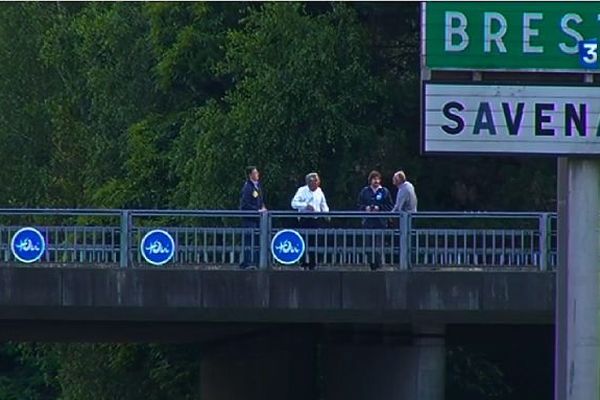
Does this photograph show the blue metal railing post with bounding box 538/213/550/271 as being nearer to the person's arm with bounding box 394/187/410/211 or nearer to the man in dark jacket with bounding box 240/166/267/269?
the person's arm with bounding box 394/187/410/211

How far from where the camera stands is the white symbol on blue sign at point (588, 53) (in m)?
20.4

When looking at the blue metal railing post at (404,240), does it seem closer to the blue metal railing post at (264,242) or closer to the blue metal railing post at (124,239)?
the blue metal railing post at (264,242)

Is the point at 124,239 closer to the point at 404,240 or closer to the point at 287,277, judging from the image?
the point at 287,277

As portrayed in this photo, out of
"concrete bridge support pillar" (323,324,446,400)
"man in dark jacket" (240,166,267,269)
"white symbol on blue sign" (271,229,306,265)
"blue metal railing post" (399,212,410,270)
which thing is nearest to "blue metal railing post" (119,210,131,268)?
"man in dark jacket" (240,166,267,269)

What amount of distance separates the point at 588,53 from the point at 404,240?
861cm

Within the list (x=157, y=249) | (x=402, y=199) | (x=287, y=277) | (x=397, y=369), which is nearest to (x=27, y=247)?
(x=157, y=249)

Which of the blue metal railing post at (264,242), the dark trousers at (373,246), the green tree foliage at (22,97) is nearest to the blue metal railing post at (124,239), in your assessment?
the blue metal railing post at (264,242)

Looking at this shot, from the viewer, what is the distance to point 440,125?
67.5 feet

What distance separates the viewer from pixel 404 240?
28781mm

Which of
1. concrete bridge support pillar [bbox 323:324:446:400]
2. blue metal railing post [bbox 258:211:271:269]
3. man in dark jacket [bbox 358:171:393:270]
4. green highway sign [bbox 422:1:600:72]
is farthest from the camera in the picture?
concrete bridge support pillar [bbox 323:324:446:400]

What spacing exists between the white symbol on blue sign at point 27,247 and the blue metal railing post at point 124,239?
41.5 inches

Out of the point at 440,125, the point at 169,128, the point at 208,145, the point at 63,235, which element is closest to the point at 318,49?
the point at 208,145

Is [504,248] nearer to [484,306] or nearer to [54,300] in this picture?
[484,306]

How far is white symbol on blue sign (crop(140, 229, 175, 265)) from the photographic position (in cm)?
2881
